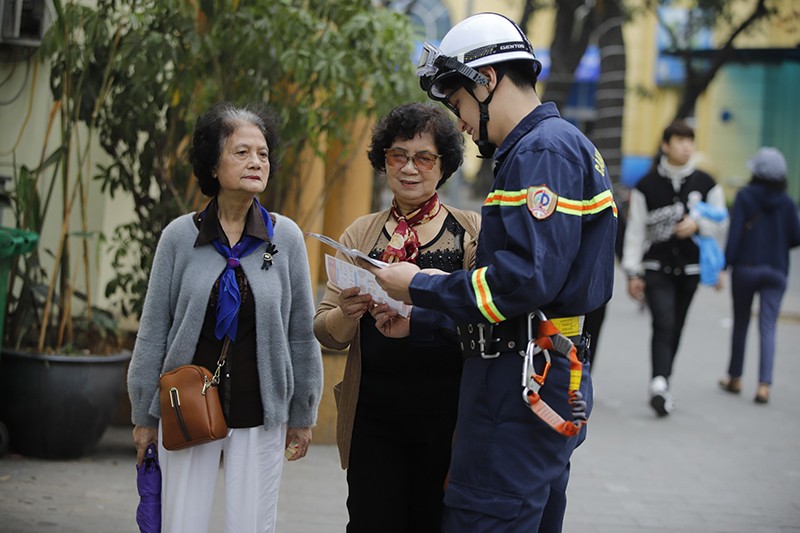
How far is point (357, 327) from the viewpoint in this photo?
3951 millimetres

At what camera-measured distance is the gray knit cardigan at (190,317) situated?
394cm

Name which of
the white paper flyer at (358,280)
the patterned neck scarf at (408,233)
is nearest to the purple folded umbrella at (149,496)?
the white paper flyer at (358,280)

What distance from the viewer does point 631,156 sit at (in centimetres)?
4166

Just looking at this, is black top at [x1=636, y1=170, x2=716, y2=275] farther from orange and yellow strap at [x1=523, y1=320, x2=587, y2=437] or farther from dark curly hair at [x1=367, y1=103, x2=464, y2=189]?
orange and yellow strap at [x1=523, y1=320, x2=587, y2=437]

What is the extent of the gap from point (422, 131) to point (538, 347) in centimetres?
118

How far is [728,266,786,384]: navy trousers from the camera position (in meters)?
9.77

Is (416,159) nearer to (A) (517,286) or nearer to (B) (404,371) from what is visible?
(B) (404,371)

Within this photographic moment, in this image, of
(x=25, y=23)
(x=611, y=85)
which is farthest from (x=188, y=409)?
(x=611, y=85)

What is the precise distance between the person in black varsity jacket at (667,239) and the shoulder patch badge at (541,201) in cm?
585

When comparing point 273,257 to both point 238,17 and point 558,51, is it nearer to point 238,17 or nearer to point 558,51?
point 238,17

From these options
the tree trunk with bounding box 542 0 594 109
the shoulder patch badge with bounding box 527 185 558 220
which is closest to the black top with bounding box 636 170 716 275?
the shoulder patch badge with bounding box 527 185 558 220

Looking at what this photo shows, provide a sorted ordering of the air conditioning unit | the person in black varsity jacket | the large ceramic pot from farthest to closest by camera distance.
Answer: the person in black varsity jacket
the air conditioning unit
the large ceramic pot

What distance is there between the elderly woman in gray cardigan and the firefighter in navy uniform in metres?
0.82

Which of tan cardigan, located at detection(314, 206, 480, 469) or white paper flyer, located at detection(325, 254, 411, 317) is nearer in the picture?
white paper flyer, located at detection(325, 254, 411, 317)
